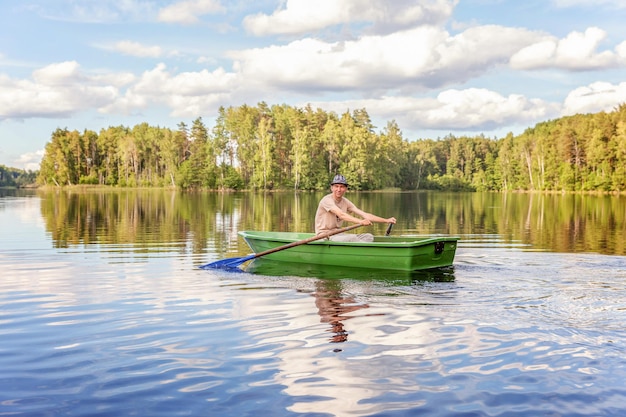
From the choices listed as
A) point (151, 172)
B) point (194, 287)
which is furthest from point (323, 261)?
point (151, 172)

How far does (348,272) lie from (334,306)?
145 inches

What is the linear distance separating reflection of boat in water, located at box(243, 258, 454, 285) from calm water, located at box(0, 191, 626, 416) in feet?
0.40

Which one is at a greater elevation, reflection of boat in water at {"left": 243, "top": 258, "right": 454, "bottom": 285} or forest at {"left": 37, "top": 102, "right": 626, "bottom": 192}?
forest at {"left": 37, "top": 102, "right": 626, "bottom": 192}

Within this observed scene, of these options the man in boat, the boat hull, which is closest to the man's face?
the man in boat

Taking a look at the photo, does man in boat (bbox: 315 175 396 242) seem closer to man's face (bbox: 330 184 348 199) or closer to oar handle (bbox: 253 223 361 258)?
man's face (bbox: 330 184 348 199)

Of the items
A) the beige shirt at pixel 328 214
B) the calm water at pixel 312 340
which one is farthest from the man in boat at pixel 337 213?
the calm water at pixel 312 340

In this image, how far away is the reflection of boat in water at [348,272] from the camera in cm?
1252

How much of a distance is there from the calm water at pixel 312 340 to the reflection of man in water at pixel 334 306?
0.13ft

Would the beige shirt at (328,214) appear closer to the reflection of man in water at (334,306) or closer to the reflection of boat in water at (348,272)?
the reflection of boat in water at (348,272)

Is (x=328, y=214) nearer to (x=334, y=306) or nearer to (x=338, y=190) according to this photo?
(x=338, y=190)

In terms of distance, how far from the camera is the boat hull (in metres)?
12.9

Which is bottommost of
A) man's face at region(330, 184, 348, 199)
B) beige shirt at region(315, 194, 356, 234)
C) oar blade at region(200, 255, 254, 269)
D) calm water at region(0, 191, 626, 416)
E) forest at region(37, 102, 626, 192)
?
calm water at region(0, 191, 626, 416)

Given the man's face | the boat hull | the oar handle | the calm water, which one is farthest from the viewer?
the oar handle

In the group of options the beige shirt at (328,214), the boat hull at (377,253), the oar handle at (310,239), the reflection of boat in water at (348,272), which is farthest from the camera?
the beige shirt at (328,214)
